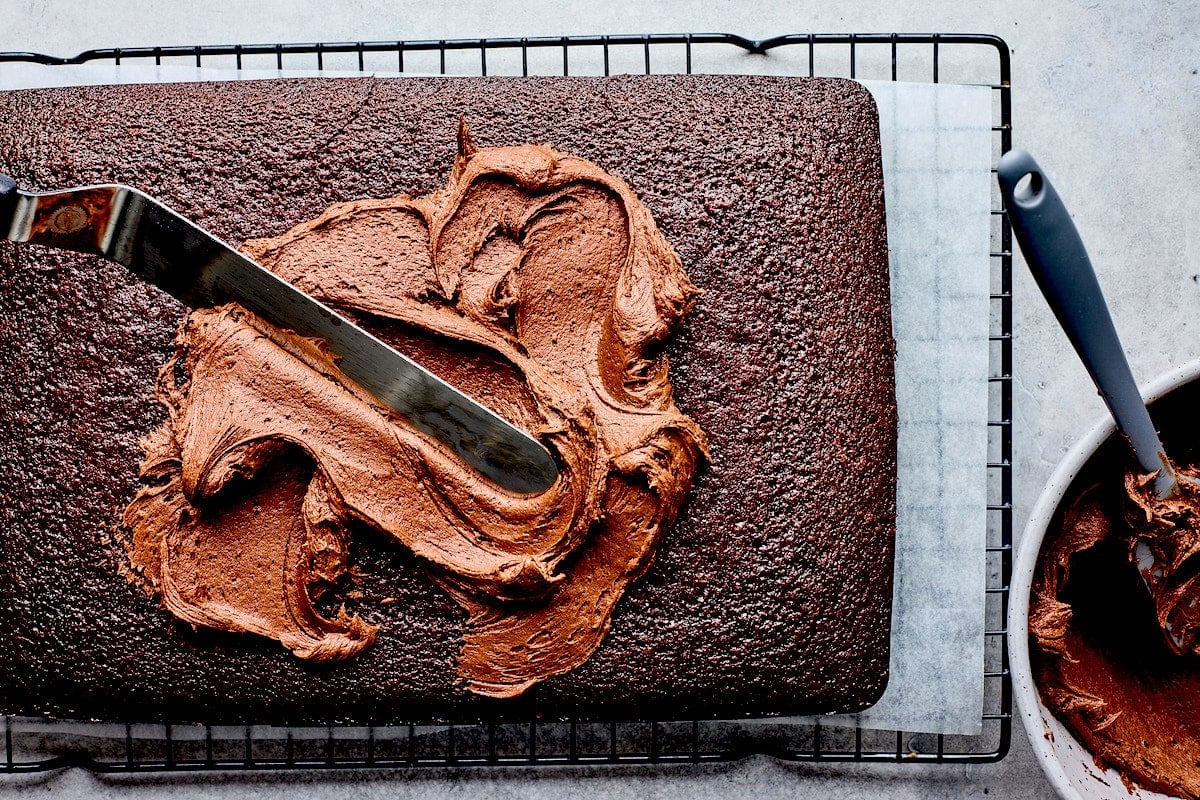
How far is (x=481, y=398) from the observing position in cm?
133

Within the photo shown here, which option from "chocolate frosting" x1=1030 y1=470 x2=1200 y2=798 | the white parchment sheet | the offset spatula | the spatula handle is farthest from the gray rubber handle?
the spatula handle

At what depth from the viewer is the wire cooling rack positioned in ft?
5.36

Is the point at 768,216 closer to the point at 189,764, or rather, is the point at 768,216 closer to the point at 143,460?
the point at 143,460

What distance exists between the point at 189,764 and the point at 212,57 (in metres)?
1.28

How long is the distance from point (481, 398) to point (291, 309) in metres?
0.29

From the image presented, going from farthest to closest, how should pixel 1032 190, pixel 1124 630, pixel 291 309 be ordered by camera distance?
pixel 1124 630 < pixel 291 309 < pixel 1032 190

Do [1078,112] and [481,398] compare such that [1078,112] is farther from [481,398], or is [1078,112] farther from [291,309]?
[291,309]

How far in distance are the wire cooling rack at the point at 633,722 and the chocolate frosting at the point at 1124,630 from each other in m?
0.15

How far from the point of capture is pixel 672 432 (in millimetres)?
1308

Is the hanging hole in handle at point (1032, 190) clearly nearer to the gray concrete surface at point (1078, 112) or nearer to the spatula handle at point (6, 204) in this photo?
the gray concrete surface at point (1078, 112)

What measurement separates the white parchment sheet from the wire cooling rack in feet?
0.17

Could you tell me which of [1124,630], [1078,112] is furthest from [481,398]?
[1078,112]

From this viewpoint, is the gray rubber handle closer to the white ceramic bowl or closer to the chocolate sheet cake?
the white ceramic bowl

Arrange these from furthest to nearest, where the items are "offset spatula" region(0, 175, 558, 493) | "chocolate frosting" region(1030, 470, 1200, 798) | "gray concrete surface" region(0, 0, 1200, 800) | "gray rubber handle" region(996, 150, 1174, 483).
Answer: "gray concrete surface" region(0, 0, 1200, 800) → "chocolate frosting" region(1030, 470, 1200, 798) → "offset spatula" region(0, 175, 558, 493) → "gray rubber handle" region(996, 150, 1174, 483)
